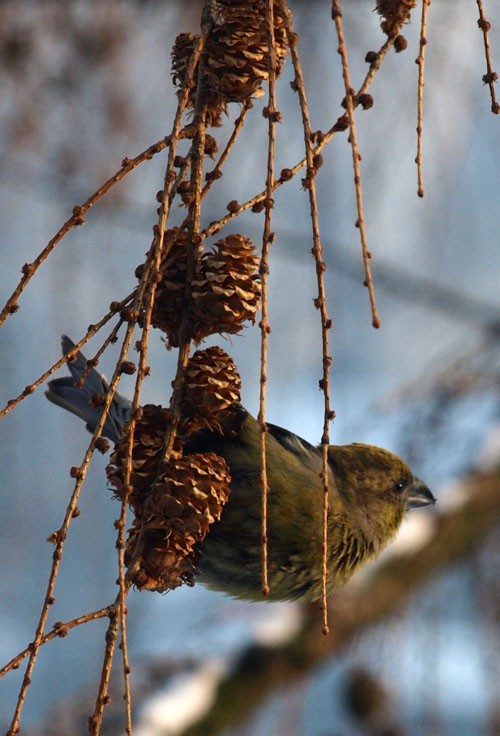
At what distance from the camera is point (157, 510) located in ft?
3.58

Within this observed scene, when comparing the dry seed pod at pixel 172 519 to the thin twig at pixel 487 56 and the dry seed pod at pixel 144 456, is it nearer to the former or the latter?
the dry seed pod at pixel 144 456

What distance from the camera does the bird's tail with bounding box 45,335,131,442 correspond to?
1639 mm

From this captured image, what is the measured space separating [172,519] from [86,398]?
0.73m

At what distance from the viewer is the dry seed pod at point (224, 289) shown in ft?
3.64

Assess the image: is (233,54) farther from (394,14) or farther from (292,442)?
(292,442)

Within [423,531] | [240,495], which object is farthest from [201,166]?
[423,531]

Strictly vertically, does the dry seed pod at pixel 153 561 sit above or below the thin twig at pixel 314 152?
below

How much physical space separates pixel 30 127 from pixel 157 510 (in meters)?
1.40

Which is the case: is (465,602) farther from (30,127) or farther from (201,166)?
(201,166)

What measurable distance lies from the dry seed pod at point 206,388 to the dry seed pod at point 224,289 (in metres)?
0.04

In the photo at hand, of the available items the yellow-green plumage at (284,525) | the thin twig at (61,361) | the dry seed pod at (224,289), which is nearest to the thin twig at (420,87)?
the dry seed pod at (224,289)

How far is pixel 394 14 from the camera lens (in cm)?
112

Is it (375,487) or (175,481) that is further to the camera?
(375,487)

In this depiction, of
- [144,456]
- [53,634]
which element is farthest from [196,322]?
[53,634]
